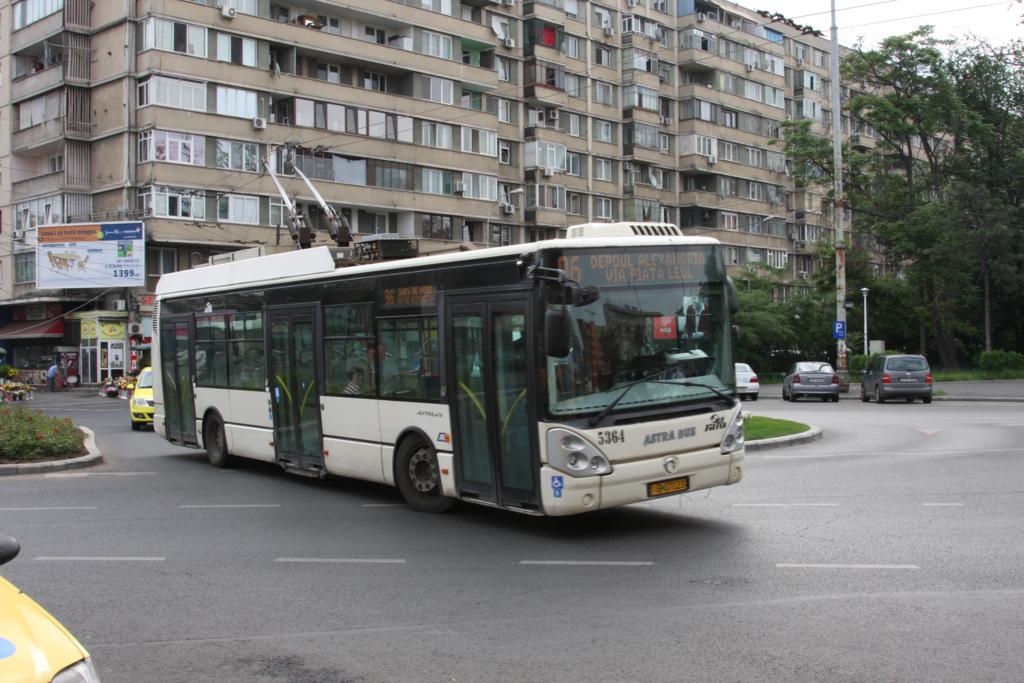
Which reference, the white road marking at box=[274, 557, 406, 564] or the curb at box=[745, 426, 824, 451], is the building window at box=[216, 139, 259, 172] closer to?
the curb at box=[745, 426, 824, 451]

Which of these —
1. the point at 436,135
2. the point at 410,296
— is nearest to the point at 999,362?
the point at 436,135

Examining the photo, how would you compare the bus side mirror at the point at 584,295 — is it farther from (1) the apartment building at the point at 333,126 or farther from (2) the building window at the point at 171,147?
(2) the building window at the point at 171,147

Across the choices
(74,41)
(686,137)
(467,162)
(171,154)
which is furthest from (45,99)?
(686,137)

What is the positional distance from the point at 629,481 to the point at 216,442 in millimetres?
8944

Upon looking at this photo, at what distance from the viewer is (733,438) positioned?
34.0ft

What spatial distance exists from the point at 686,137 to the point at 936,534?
211 ft

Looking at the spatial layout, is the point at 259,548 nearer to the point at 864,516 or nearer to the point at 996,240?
the point at 864,516

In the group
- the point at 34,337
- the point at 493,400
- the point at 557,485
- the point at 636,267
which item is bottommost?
the point at 557,485

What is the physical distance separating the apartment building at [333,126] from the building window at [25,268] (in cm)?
18

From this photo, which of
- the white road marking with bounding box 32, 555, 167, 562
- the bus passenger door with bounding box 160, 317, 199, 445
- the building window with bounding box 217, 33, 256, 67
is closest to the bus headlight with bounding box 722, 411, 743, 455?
the white road marking with bounding box 32, 555, 167, 562

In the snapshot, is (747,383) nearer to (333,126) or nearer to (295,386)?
(333,126)

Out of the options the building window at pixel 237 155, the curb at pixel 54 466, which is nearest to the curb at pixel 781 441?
the curb at pixel 54 466

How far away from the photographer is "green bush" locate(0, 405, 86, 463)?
1636 cm

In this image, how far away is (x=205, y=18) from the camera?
46.5 m
